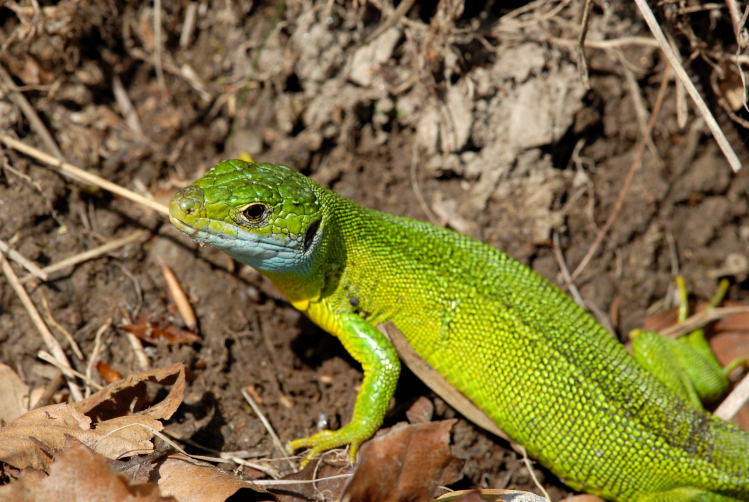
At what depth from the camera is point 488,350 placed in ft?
12.4

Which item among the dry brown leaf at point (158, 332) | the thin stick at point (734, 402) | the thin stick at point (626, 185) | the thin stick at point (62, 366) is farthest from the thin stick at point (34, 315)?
the thin stick at point (734, 402)

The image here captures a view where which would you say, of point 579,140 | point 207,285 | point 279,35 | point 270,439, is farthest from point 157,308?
point 579,140

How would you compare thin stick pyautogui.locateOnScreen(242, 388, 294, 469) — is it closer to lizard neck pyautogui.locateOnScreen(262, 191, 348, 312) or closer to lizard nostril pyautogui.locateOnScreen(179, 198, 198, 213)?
lizard neck pyautogui.locateOnScreen(262, 191, 348, 312)

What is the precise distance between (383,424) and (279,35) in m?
3.25

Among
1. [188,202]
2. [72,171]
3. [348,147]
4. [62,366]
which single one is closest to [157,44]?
[72,171]

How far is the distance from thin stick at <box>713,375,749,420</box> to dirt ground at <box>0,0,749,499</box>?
958mm

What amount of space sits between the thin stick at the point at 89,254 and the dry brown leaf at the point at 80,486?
1639mm

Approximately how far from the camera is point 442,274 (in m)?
3.87

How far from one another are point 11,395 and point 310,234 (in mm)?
2055

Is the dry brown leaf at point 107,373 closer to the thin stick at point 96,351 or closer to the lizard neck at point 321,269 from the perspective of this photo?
the thin stick at point 96,351

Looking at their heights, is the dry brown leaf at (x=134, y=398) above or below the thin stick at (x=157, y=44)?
below

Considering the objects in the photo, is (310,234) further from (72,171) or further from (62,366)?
(72,171)

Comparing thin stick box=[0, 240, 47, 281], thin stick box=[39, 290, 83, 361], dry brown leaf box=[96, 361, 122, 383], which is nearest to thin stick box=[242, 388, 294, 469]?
dry brown leaf box=[96, 361, 122, 383]

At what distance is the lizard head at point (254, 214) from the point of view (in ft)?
10.6
